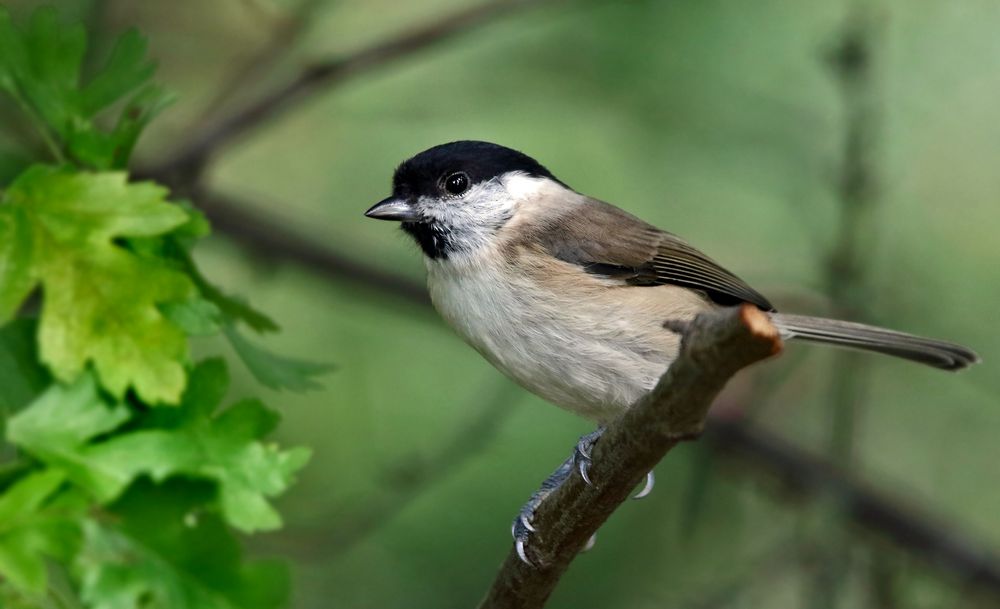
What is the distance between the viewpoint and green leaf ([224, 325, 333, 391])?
1.81m

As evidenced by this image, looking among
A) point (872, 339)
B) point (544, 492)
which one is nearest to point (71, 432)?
point (544, 492)

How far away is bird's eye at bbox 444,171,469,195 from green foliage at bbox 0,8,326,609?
1318mm

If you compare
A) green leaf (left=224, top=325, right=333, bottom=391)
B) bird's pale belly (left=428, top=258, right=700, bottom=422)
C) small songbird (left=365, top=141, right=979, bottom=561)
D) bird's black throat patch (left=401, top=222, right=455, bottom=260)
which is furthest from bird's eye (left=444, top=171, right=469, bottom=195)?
green leaf (left=224, top=325, right=333, bottom=391)

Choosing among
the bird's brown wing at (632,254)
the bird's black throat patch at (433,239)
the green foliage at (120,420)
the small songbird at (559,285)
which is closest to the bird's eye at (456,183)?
the small songbird at (559,285)

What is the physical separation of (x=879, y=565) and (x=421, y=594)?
5.11 ft

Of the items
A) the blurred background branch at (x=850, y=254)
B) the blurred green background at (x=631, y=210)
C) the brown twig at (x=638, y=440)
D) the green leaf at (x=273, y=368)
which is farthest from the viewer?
the blurred green background at (x=631, y=210)

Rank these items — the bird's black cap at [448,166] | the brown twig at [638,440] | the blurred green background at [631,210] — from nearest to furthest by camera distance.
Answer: the brown twig at [638,440]
the bird's black cap at [448,166]
the blurred green background at [631,210]

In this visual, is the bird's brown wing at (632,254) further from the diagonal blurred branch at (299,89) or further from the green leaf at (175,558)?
the green leaf at (175,558)

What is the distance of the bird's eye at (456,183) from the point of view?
9.37ft

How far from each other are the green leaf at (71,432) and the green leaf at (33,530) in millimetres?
24

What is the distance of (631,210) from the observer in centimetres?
448

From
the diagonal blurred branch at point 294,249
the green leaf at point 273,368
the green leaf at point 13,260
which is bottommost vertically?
the diagonal blurred branch at point 294,249

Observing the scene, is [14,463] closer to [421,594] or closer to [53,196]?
[53,196]

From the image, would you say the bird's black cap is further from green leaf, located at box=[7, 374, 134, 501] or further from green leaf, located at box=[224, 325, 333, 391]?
green leaf, located at box=[7, 374, 134, 501]
